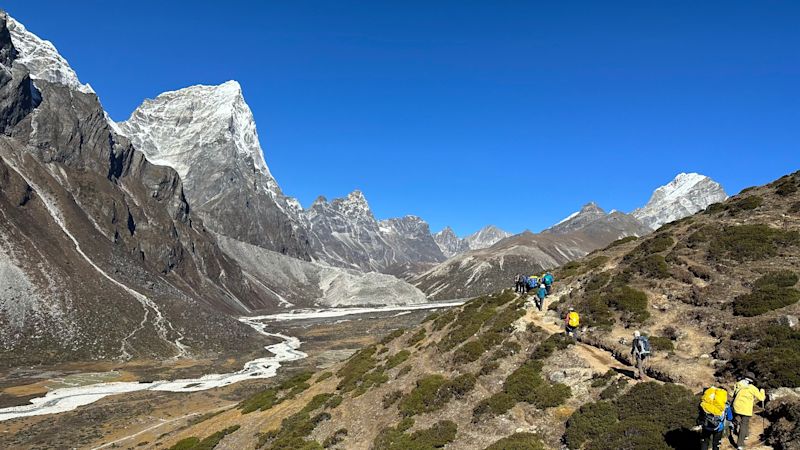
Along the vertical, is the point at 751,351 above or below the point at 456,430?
above

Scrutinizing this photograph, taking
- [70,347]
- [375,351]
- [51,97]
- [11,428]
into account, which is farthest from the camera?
[51,97]

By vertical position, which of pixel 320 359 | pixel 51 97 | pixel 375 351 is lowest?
pixel 320 359

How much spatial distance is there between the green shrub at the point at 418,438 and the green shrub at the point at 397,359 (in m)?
11.5

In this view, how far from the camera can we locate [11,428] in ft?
229

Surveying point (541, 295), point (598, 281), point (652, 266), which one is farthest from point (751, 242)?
point (541, 295)

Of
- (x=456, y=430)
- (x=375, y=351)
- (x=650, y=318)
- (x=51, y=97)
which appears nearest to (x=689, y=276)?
(x=650, y=318)

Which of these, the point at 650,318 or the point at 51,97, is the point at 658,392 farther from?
A: the point at 51,97

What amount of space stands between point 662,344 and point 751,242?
457 inches

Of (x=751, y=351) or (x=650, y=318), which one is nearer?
(x=751, y=351)

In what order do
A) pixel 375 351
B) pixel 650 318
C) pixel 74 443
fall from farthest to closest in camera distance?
pixel 74 443, pixel 375 351, pixel 650 318

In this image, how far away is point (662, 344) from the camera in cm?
2675

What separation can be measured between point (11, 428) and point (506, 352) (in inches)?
2939

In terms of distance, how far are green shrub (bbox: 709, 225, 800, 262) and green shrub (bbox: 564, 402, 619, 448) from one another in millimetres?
16072

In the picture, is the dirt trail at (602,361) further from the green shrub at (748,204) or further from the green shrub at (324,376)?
the green shrub at (324,376)
